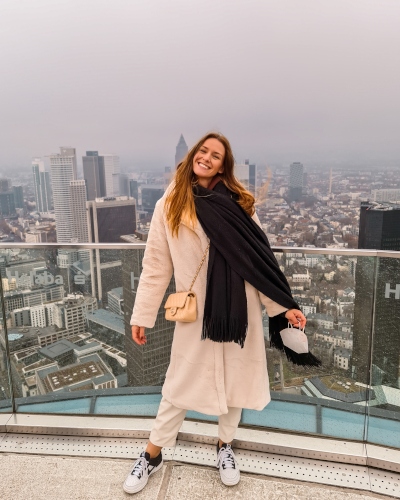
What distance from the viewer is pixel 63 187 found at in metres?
13.6

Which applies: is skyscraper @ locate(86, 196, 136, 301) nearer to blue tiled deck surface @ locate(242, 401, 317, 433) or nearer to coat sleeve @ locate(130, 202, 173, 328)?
coat sleeve @ locate(130, 202, 173, 328)

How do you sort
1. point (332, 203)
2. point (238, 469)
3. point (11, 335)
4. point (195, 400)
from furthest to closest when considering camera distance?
1. point (332, 203)
2. point (11, 335)
3. point (238, 469)
4. point (195, 400)

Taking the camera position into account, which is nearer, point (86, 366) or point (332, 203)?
point (86, 366)

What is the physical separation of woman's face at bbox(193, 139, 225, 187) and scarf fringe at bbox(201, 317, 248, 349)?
0.62m

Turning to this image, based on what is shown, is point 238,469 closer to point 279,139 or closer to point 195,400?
point 195,400

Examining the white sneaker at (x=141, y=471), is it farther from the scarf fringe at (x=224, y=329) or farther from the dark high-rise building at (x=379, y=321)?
the dark high-rise building at (x=379, y=321)

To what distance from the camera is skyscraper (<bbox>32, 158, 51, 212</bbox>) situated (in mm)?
12407

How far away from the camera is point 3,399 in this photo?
2070 millimetres

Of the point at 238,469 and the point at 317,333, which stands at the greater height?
the point at 317,333

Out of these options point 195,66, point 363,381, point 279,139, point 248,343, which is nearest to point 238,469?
point 248,343

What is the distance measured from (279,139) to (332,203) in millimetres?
8584

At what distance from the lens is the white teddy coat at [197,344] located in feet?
4.73

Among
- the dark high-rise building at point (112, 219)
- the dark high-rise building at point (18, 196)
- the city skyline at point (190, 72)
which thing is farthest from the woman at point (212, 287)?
the city skyline at point (190, 72)

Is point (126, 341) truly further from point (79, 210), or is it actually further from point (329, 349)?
point (79, 210)
